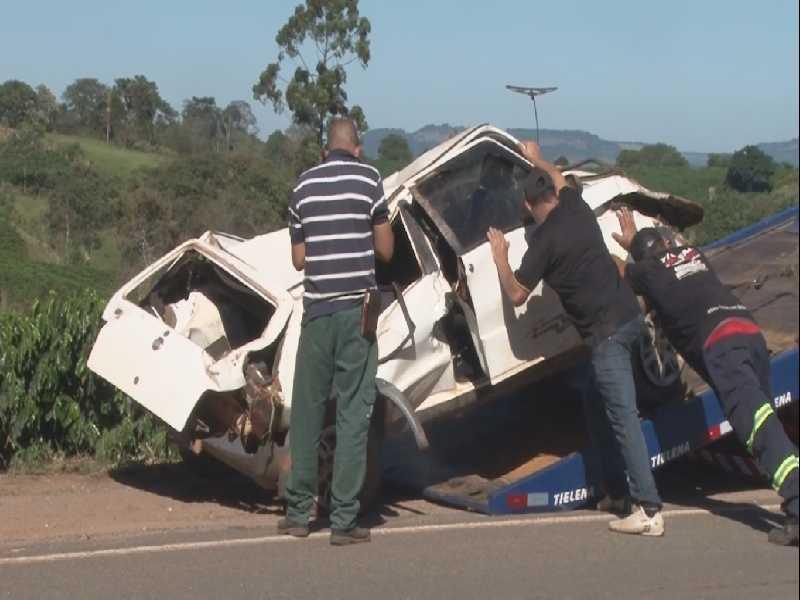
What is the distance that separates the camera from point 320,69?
22.1m

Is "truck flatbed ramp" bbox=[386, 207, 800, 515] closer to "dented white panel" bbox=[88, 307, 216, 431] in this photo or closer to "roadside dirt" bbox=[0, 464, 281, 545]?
"roadside dirt" bbox=[0, 464, 281, 545]

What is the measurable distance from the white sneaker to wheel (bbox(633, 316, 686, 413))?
1.17 meters

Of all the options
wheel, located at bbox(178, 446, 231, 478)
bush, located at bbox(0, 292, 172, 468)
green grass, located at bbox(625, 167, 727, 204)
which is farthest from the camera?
green grass, located at bbox(625, 167, 727, 204)

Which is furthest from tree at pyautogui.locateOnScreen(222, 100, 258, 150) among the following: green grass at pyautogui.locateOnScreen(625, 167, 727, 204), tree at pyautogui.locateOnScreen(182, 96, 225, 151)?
green grass at pyautogui.locateOnScreen(625, 167, 727, 204)

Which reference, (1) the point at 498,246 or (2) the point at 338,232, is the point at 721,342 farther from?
(2) the point at 338,232

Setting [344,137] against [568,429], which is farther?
[568,429]

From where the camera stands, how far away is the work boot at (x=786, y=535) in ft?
22.2

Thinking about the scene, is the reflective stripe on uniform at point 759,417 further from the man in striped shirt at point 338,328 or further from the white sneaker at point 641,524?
the man in striped shirt at point 338,328

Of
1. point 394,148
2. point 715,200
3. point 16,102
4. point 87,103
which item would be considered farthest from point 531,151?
point 87,103

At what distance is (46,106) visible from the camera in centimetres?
4181

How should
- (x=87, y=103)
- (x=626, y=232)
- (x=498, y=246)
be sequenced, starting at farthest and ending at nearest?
(x=87, y=103), (x=626, y=232), (x=498, y=246)

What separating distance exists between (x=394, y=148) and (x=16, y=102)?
2817 centimetres

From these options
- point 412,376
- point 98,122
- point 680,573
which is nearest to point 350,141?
point 412,376

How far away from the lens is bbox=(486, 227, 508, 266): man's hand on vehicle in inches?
296
